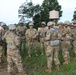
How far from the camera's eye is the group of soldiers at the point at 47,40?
12391 millimetres

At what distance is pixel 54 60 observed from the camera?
13.2m

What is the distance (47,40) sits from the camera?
1312cm

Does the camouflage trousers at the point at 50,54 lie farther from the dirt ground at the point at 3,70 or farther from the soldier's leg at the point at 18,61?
the dirt ground at the point at 3,70

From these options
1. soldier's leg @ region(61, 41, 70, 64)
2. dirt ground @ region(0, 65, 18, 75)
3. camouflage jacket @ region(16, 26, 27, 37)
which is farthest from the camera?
camouflage jacket @ region(16, 26, 27, 37)

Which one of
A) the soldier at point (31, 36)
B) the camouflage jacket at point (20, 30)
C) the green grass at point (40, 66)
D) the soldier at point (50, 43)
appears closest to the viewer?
the green grass at point (40, 66)

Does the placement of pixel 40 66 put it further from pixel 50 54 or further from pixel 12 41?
pixel 12 41

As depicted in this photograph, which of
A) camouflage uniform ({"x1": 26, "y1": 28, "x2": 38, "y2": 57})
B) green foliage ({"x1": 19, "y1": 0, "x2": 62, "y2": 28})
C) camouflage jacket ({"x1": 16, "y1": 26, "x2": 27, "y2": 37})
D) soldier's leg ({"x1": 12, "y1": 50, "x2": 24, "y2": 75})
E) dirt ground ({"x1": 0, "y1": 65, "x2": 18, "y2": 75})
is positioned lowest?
dirt ground ({"x1": 0, "y1": 65, "x2": 18, "y2": 75})

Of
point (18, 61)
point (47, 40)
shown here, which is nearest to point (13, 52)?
point (18, 61)

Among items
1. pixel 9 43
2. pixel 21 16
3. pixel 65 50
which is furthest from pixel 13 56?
pixel 21 16

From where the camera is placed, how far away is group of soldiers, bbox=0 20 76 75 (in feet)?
40.7

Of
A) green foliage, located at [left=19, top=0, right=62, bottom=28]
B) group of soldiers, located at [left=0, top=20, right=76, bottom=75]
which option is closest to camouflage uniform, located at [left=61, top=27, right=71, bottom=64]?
group of soldiers, located at [left=0, top=20, right=76, bottom=75]

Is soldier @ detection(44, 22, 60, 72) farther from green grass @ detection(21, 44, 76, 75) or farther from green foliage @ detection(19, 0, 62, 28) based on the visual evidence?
green foliage @ detection(19, 0, 62, 28)

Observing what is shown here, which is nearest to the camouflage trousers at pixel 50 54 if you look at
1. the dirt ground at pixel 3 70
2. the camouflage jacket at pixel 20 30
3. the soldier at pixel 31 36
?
the dirt ground at pixel 3 70

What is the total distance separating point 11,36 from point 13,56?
841 millimetres
